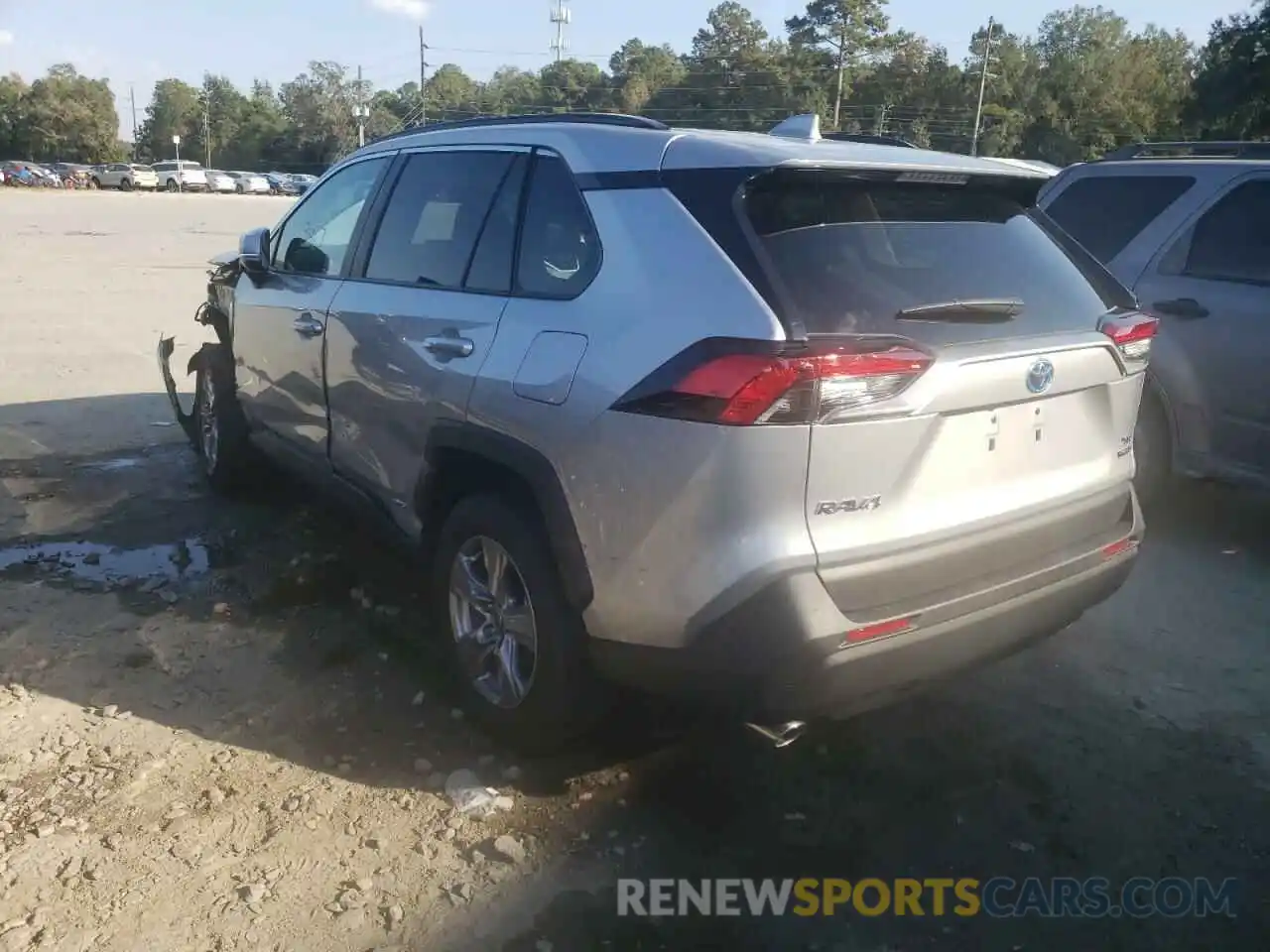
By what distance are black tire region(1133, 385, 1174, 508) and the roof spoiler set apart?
108 inches

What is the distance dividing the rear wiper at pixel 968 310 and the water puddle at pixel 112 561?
3446 mm

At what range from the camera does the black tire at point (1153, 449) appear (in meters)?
5.25

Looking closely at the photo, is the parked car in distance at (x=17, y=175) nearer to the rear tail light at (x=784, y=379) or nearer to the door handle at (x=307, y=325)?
the door handle at (x=307, y=325)

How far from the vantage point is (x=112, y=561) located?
482cm

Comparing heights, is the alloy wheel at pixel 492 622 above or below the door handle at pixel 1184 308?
below

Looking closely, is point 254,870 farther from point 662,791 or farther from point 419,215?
point 419,215

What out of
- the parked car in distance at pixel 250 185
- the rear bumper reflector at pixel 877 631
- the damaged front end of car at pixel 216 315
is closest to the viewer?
the rear bumper reflector at pixel 877 631

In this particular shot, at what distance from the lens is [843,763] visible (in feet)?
10.7

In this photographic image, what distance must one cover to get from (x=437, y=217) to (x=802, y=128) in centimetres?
128

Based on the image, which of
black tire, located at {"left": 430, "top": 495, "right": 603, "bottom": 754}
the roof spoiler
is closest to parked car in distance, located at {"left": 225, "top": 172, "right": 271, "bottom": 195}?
the roof spoiler

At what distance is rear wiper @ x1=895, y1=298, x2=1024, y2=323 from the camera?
8.67 ft

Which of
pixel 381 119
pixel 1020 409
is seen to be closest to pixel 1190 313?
pixel 1020 409

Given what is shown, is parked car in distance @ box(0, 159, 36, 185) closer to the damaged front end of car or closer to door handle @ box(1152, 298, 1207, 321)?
the damaged front end of car

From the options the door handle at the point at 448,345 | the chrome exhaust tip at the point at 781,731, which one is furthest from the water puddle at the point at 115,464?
the chrome exhaust tip at the point at 781,731
